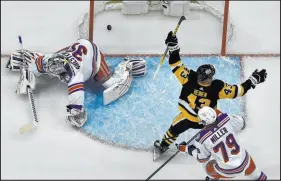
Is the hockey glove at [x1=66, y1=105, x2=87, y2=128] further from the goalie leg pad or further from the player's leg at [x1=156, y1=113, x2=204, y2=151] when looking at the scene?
the player's leg at [x1=156, y1=113, x2=204, y2=151]

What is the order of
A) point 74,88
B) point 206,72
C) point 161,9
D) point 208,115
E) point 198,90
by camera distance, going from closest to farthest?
point 208,115 < point 206,72 < point 198,90 < point 74,88 < point 161,9

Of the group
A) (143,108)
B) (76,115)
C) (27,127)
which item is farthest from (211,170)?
(27,127)

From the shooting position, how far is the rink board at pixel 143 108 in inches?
218

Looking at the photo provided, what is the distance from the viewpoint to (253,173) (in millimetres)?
4961

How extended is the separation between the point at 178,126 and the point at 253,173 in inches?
22.7

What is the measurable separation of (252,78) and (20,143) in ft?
5.37

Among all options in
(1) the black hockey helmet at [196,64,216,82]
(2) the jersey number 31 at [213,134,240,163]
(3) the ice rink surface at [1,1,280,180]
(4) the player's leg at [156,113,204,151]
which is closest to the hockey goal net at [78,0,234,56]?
(3) the ice rink surface at [1,1,280,180]

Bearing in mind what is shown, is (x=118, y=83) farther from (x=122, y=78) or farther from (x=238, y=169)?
(x=238, y=169)

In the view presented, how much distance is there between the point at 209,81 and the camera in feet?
16.3

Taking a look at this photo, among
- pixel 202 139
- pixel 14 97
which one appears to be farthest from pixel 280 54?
pixel 14 97

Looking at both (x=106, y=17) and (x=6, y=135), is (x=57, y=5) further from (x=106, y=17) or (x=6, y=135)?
(x=6, y=135)

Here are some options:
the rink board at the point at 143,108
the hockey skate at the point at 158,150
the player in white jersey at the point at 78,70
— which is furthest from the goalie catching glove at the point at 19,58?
the hockey skate at the point at 158,150

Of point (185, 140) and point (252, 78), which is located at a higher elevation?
point (252, 78)

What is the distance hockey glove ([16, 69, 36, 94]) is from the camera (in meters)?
5.79
